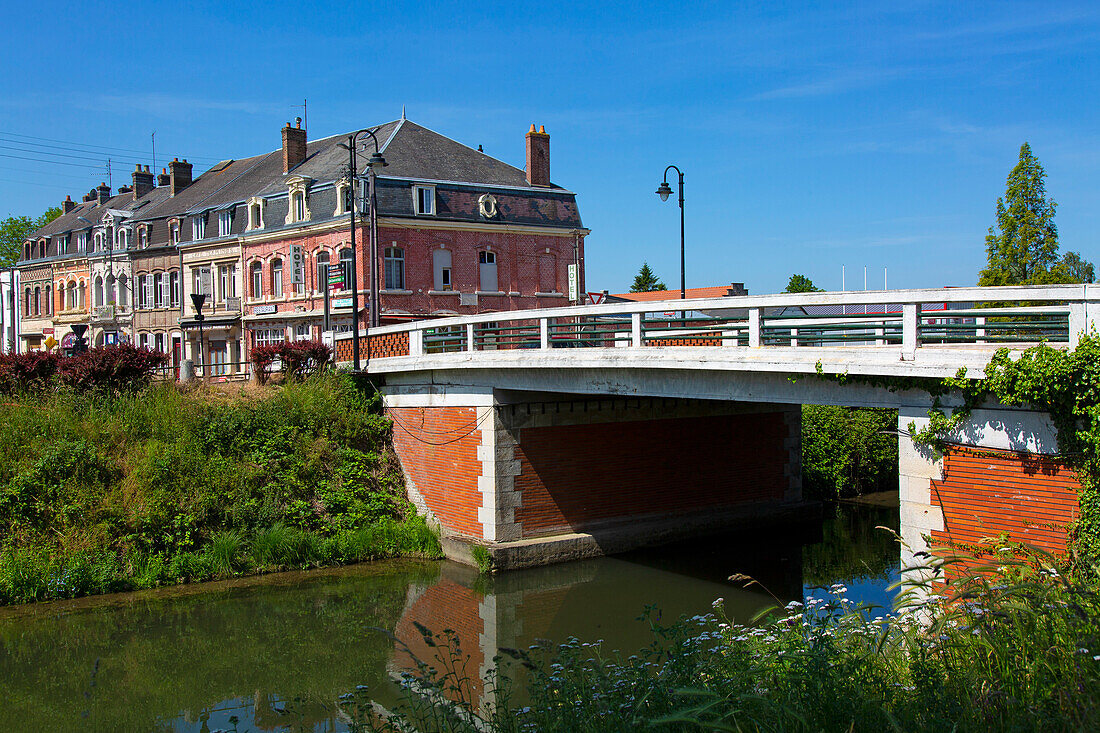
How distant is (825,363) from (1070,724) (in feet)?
22.5

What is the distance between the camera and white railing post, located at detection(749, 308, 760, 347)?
1208cm

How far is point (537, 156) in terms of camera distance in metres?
37.0

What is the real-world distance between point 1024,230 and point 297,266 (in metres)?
26.4

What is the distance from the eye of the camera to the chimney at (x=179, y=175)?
45.8m

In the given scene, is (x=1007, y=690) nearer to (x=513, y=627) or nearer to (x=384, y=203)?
(x=513, y=627)

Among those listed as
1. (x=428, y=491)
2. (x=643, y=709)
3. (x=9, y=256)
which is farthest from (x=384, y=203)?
(x=9, y=256)

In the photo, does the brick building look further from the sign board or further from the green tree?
the green tree

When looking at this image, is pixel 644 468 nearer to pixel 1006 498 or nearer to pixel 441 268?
pixel 1006 498

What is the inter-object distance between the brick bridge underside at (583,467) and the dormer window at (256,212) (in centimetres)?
1945

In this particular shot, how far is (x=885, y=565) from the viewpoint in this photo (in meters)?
17.3

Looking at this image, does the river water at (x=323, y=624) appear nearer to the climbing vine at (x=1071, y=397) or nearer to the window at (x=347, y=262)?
the climbing vine at (x=1071, y=397)

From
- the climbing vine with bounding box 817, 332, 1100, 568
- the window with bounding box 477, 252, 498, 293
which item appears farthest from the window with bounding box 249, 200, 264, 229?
the climbing vine with bounding box 817, 332, 1100, 568

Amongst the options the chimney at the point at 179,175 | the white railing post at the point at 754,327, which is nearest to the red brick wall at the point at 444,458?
the white railing post at the point at 754,327

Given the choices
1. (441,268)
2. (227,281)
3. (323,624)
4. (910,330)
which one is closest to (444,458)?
(323,624)
